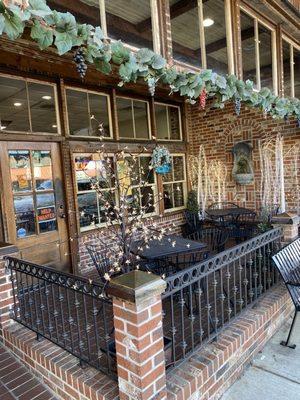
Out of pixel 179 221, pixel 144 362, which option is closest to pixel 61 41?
pixel 144 362

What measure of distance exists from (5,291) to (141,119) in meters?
4.04

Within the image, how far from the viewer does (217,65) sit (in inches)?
243

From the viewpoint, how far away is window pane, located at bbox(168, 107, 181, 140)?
6469 mm

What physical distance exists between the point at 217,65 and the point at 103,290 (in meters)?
5.65

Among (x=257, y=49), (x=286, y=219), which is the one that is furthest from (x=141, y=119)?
(x=286, y=219)

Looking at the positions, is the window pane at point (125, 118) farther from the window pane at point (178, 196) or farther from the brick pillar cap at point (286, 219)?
the brick pillar cap at point (286, 219)

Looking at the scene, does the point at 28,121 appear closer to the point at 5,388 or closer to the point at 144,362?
the point at 5,388

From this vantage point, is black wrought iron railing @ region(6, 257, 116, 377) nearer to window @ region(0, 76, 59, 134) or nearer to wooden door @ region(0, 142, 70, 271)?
wooden door @ region(0, 142, 70, 271)

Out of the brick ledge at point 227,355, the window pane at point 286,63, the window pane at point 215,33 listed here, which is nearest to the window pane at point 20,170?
the brick ledge at point 227,355

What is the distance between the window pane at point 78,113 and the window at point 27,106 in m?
0.26

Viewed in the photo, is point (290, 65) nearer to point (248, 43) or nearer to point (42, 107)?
point (248, 43)

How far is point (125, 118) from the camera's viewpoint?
5.45 meters

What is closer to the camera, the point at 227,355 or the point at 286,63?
the point at 227,355

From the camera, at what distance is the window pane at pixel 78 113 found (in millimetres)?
4555
